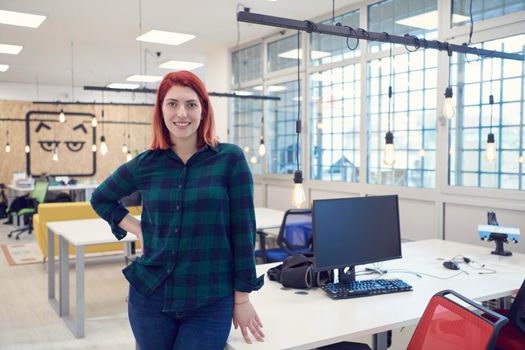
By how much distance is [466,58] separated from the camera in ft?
15.0

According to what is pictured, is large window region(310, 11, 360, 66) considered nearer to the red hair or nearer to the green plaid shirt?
the red hair

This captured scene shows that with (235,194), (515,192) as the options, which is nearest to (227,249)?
(235,194)

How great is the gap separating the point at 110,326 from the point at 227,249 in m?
2.99

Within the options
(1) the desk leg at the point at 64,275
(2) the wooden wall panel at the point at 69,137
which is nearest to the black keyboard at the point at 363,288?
(1) the desk leg at the point at 64,275

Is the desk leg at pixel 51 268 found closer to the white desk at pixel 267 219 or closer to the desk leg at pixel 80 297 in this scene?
the desk leg at pixel 80 297

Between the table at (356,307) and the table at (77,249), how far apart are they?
1768mm

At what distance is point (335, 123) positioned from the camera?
643cm

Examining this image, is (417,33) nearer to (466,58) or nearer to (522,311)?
(466,58)

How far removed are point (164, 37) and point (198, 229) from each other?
21.0 feet

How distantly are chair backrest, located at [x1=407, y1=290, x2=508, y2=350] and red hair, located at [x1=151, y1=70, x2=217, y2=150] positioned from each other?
101cm

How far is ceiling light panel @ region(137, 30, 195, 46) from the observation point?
7.16 m

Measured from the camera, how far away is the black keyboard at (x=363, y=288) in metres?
2.33

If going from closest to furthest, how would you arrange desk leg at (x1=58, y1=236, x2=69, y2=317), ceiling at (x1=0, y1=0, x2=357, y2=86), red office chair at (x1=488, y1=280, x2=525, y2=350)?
red office chair at (x1=488, y1=280, x2=525, y2=350), desk leg at (x1=58, y1=236, x2=69, y2=317), ceiling at (x1=0, y1=0, x2=357, y2=86)


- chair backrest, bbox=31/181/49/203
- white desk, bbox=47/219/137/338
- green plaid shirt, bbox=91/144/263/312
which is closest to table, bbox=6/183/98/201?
chair backrest, bbox=31/181/49/203
